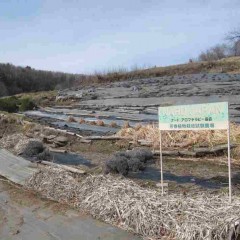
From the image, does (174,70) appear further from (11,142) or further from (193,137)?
(193,137)

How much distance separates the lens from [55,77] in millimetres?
59531

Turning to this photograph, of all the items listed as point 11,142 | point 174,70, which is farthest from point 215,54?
point 11,142

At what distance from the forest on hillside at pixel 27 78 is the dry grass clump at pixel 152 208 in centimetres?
5112

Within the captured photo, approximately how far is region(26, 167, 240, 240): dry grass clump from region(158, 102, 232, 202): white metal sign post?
0.44m

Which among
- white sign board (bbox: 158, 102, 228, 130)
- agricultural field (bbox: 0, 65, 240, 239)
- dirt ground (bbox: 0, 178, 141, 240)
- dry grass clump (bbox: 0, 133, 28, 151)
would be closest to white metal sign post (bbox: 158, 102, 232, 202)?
white sign board (bbox: 158, 102, 228, 130)

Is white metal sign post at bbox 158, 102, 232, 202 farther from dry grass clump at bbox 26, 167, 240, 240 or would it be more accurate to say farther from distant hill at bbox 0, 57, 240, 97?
distant hill at bbox 0, 57, 240, 97

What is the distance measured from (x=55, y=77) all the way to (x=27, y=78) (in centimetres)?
408

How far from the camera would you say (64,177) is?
673cm

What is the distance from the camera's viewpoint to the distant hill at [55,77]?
127 feet

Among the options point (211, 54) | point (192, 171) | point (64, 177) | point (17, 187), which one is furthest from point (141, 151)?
point (211, 54)

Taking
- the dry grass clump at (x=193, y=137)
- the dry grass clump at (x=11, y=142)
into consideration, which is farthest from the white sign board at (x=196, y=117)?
the dry grass clump at (x=11, y=142)

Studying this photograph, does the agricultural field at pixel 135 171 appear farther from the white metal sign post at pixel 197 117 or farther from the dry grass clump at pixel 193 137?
the white metal sign post at pixel 197 117

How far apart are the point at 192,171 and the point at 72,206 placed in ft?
7.69

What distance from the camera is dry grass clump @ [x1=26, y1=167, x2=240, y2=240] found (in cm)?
409
